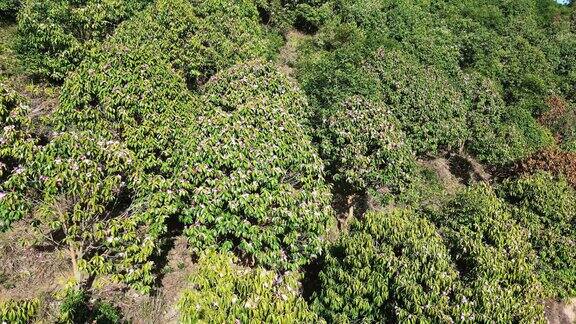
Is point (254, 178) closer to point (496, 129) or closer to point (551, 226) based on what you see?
point (551, 226)

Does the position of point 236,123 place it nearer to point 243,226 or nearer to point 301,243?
point 243,226

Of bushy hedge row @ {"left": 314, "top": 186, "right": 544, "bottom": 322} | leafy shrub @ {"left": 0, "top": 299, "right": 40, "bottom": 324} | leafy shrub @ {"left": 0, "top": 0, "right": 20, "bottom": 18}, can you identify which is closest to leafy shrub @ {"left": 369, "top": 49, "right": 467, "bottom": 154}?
bushy hedge row @ {"left": 314, "top": 186, "right": 544, "bottom": 322}

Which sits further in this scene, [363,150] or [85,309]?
[363,150]

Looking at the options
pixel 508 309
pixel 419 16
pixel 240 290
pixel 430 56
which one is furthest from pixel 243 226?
pixel 419 16

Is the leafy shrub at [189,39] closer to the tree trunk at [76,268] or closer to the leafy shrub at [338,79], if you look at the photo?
the leafy shrub at [338,79]

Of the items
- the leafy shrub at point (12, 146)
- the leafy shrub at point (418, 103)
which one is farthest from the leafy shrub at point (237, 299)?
the leafy shrub at point (418, 103)

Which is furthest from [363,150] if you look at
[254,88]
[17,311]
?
[17,311]
